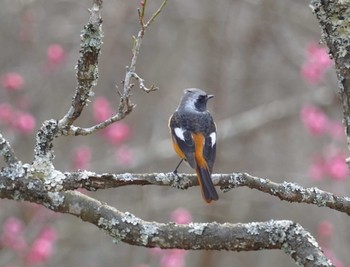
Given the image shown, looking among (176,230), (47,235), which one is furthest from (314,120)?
(176,230)

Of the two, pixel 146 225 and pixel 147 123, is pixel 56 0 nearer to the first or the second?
pixel 147 123

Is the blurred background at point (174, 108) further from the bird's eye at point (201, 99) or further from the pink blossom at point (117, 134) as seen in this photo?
the bird's eye at point (201, 99)

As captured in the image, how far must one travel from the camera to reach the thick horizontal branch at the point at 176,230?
2137mm

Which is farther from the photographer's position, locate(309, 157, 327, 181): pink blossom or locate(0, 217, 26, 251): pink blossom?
locate(309, 157, 327, 181): pink blossom

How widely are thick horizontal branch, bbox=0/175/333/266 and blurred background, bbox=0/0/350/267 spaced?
2.84 metres

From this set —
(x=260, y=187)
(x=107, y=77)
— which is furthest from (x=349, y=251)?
(x=260, y=187)

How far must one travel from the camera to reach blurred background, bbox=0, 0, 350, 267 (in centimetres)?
600

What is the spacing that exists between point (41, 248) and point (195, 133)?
1839 mm

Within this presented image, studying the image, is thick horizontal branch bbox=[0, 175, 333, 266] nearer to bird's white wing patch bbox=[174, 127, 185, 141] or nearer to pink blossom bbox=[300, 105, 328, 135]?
bird's white wing patch bbox=[174, 127, 185, 141]

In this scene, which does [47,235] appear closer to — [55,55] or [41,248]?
[41,248]

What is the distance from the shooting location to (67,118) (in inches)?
88.4

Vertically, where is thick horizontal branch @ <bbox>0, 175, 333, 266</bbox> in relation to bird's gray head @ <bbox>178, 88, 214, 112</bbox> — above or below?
below

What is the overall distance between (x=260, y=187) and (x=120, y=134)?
13.2 ft

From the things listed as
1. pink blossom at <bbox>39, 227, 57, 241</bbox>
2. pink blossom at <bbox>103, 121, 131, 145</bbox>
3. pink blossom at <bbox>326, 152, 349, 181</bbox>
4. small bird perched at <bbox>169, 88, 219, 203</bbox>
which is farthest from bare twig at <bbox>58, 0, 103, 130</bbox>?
pink blossom at <bbox>326, 152, 349, 181</bbox>
